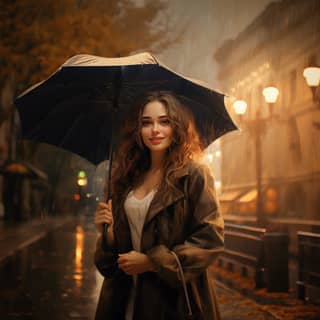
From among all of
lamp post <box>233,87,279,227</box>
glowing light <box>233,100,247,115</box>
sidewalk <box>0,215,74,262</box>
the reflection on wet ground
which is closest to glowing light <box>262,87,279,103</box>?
lamp post <box>233,87,279,227</box>

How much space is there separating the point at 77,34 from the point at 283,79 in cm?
387

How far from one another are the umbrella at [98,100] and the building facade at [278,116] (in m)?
4.02

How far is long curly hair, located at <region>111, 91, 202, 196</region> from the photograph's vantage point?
108 inches

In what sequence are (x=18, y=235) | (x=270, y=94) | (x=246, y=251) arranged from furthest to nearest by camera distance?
(x=18, y=235) → (x=270, y=94) → (x=246, y=251)

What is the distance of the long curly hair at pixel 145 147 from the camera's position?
9.01 ft

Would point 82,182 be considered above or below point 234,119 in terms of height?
below

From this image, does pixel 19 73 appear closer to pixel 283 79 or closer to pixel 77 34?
pixel 77 34

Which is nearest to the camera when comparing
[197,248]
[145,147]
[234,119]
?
[197,248]

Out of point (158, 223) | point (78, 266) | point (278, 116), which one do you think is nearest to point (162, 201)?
point (158, 223)

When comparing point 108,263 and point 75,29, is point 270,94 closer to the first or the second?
point 75,29

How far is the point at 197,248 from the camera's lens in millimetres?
2459

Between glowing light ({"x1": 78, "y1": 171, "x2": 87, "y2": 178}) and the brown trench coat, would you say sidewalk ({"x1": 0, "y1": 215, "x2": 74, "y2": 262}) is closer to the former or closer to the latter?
glowing light ({"x1": 78, "y1": 171, "x2": 87, "y2": 178})

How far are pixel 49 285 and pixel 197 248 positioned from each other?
6218mm

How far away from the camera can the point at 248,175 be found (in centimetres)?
1321
